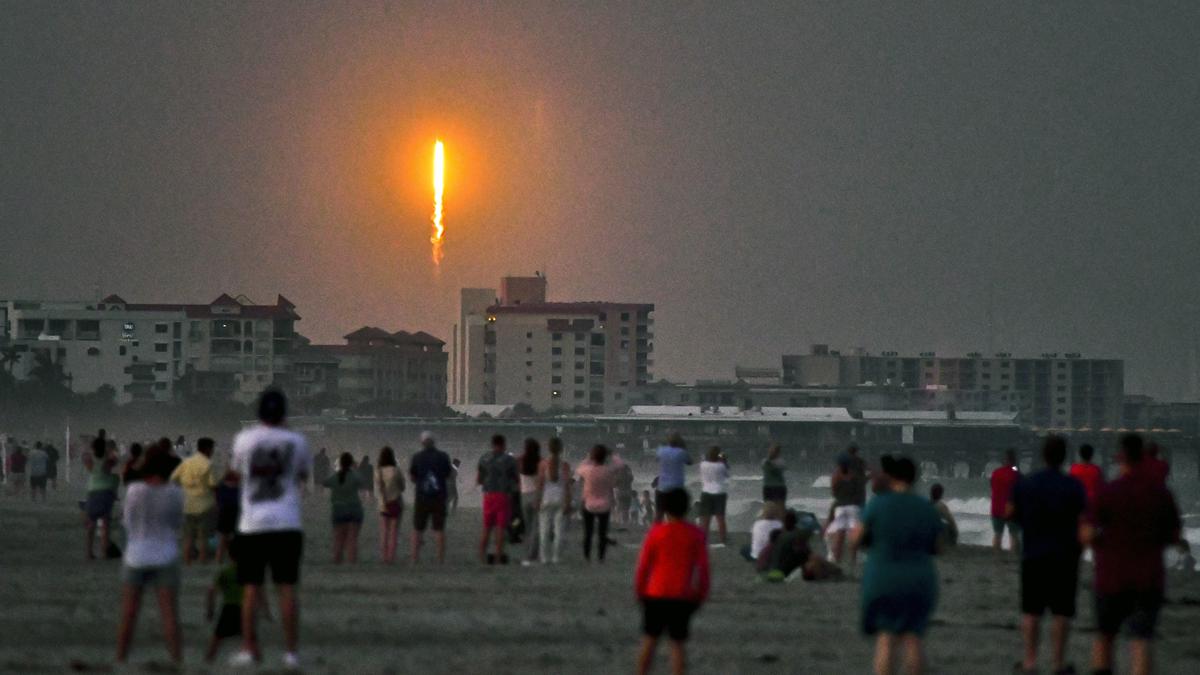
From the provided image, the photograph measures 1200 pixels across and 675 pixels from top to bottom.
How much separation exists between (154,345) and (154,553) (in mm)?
164900

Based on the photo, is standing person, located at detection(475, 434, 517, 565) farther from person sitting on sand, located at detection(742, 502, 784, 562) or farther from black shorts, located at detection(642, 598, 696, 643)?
black shorts, located at detection(642, 598, 696, 643)

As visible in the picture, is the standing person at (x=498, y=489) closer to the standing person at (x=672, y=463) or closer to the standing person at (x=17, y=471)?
the standing person at (x=672, y=463)

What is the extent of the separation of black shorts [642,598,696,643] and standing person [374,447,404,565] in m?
13.2

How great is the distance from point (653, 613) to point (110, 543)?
1359cm

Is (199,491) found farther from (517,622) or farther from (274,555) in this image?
(274,555)

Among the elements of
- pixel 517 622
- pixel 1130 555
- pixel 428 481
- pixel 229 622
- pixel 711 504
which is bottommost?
pixel 517 622

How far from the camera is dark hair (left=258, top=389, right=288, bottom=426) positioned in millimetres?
12938

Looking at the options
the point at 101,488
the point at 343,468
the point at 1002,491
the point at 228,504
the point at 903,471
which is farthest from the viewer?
the point at 1002,491

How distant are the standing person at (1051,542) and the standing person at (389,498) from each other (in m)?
12.3

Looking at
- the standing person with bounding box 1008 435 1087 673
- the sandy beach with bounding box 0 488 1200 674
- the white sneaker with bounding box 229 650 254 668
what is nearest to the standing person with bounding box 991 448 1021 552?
the sandy beach with bounding box 0 488 1200 674

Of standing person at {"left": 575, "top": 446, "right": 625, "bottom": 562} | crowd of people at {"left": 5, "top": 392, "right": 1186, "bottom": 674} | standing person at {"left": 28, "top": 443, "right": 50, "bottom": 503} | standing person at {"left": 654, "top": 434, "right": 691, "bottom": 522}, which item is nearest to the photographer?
crowd of people at {"left": 5, "top": 392, "right": 1186, "bottom": 674}

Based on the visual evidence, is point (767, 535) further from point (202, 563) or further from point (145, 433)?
point (145, 433)

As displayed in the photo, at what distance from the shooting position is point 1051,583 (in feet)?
45.7

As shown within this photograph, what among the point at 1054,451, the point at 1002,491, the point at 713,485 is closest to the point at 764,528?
the point at 1002,491
